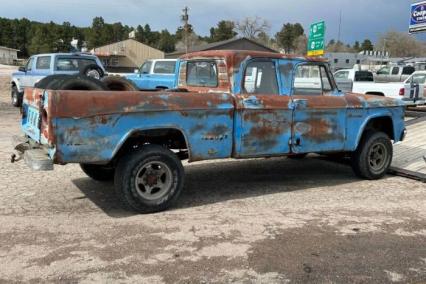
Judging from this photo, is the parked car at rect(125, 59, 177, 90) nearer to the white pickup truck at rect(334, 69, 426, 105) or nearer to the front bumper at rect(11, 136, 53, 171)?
the white pickup truck at rect(334, 69, 426, 105)

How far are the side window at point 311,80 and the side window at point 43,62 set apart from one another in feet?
38.5

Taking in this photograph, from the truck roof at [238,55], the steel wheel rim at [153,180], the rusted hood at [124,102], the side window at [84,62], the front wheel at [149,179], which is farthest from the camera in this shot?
the side window at [84,62]

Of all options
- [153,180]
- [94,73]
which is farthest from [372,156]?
[94,73]

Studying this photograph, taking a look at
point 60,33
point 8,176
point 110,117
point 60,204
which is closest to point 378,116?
point 110,117

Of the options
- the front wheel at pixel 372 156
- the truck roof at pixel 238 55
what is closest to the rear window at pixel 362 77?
the front wheel at pixel 372 156

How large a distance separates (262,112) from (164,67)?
40.9ft

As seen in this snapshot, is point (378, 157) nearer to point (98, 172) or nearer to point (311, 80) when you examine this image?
point (311, 80)

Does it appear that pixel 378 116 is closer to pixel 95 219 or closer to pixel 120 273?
pixel 95 219

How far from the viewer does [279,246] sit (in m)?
4.84

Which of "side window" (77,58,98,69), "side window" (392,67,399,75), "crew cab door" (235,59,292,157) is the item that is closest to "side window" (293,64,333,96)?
"crew cab door" (235,59,292,157)

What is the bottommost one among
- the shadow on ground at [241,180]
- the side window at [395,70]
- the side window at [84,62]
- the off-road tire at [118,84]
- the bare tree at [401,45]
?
the shadow on ground at [241,180]

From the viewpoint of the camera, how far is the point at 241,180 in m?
7.57

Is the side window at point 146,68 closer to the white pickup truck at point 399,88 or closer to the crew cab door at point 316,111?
the white pickup truck at point 399,88

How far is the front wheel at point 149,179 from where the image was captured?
5.53 meters
